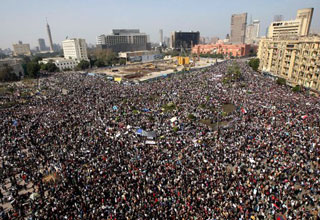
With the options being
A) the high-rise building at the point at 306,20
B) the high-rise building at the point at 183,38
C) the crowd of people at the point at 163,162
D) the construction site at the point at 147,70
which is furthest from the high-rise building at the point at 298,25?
the high-rise building at the point at 183,38

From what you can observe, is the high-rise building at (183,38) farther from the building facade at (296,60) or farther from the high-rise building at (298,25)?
the building facade at (296,60)

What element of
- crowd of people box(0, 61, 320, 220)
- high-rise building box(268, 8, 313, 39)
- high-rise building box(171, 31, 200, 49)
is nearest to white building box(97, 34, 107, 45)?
high-rise building box(171, 31, 200, 49)

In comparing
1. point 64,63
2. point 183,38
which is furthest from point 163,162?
point 183,38

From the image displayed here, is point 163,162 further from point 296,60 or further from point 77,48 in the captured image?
point 77,48

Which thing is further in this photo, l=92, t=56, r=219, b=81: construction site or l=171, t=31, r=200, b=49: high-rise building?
l=171, t=31, r=200, b=49: high-rise building

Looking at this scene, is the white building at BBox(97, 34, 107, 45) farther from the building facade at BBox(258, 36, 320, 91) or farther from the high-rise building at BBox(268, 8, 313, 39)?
the building facade at BBox(258, 36, 320, 91)
